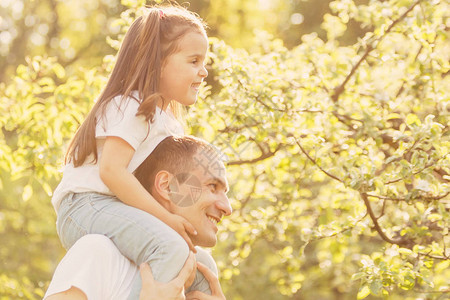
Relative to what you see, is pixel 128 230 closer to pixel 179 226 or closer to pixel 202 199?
pixel 179 226

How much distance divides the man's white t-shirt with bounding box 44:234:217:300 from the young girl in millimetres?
52

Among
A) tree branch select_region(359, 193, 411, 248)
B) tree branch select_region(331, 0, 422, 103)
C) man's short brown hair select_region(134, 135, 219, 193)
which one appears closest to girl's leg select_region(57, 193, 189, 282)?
man's short brown hair select_region(134, 135, 219, 193)

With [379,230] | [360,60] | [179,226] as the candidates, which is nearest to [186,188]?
[179,226]

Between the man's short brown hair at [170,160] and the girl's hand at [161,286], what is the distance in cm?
37

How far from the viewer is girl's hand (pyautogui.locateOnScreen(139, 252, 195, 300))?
95.5 inches

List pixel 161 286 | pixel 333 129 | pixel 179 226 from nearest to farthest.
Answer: pixel 161 286 < pixel 179 226 < pixel 333 129

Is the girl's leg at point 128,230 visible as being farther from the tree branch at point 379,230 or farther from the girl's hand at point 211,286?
the tree branch at point 379,230

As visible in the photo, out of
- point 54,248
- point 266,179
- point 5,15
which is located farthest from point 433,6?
point 5,15

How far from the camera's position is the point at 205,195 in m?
2.68

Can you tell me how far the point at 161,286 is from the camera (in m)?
2.44

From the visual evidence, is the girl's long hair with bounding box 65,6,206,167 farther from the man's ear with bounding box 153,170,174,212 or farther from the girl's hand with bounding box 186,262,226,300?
the girl's hand with bounding box 186,262,226,300

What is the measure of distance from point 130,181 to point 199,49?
0.68m

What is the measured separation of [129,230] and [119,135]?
1.14 ft

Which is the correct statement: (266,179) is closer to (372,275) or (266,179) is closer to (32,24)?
(372,275)
